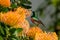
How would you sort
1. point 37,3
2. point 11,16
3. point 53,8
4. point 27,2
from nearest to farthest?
point 11,16 → point 27,2 → point 37,3 → point 53,8

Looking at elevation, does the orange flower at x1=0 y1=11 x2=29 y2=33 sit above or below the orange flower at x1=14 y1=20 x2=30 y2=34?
above

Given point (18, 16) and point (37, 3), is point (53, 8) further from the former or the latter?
point (18, 16)

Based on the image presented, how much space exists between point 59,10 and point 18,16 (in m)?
2.92

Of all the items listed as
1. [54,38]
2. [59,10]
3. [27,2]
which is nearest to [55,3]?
[59,10]

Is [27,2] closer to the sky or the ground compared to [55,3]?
closer to the sky

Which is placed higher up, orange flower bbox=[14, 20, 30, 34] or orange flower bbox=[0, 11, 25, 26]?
orange flower bbox=[0, 11, 25, 26]

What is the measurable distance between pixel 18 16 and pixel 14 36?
57 millimetres

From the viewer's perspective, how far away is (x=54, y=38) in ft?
2.54

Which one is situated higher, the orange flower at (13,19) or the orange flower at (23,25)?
the orange flower at (13,19)

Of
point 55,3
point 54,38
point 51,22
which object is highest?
point 54,38

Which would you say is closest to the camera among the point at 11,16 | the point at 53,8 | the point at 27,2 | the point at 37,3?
the point at 11,16

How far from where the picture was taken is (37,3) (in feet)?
11.3

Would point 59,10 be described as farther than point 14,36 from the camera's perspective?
Yes

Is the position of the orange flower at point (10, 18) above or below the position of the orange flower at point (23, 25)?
above
